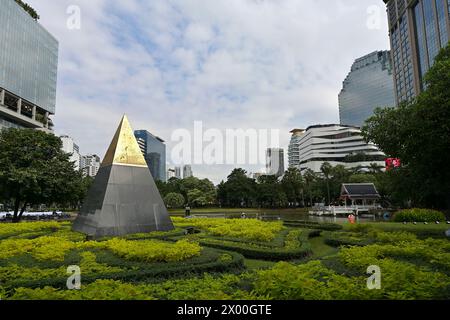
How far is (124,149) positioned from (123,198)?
8.89 ft

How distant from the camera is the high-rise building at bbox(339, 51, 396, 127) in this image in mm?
137125

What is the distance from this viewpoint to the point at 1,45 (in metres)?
58.1

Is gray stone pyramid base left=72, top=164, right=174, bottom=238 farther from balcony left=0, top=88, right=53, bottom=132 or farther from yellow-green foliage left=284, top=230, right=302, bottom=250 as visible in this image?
balcony left=0, top=88, right=53, bottom=132

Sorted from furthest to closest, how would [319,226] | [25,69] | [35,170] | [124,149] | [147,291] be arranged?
[25,69], [35,170], [319,226], [124,149], [147,291]

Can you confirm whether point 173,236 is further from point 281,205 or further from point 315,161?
point 315,161

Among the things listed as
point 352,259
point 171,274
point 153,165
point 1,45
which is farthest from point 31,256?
point 153,165

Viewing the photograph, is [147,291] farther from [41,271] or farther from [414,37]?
[414,37]

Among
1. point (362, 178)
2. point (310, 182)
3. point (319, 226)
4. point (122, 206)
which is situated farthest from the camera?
point (310, 182)

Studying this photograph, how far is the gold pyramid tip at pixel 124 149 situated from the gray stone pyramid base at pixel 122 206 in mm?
334

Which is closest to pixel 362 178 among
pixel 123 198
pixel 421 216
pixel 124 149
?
pixel 421 216

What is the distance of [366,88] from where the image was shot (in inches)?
5728

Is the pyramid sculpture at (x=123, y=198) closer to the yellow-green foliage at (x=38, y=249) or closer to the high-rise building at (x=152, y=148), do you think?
the yellow-green foliage at (x=38, y=249)
